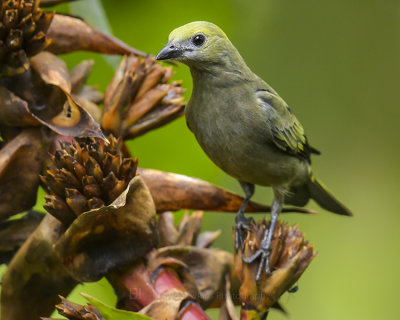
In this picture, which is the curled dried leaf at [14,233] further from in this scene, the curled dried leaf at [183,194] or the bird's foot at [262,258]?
the bird's foot at [262,258]

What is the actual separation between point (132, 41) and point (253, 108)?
0.36 meters

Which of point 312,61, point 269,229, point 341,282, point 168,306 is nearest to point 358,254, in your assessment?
point 341,282

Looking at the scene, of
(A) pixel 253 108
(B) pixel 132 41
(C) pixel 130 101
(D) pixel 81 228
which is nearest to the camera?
(D) pixel 81 228

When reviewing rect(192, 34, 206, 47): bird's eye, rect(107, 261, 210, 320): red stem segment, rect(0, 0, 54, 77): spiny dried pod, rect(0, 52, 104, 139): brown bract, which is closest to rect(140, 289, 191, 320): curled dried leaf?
rect(107, 261, 210, 320): red stem segment

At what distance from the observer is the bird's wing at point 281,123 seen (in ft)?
5.00

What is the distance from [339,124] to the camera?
6.62 feet

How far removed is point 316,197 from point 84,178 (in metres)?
0.94

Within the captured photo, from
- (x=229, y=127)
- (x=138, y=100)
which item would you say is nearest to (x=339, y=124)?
(x=229, y=127)

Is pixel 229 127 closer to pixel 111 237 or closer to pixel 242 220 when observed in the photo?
pixel 242 220

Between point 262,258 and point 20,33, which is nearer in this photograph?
point 262,258

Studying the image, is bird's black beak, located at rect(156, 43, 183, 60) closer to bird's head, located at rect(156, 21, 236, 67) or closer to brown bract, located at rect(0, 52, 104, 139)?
bird's head, located at rect(156, 21, 236, 67)

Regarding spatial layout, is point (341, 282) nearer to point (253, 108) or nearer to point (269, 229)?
point (253, 108)

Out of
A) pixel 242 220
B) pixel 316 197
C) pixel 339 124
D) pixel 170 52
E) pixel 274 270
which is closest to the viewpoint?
pixel 274 270

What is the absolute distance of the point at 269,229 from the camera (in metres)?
1.05
